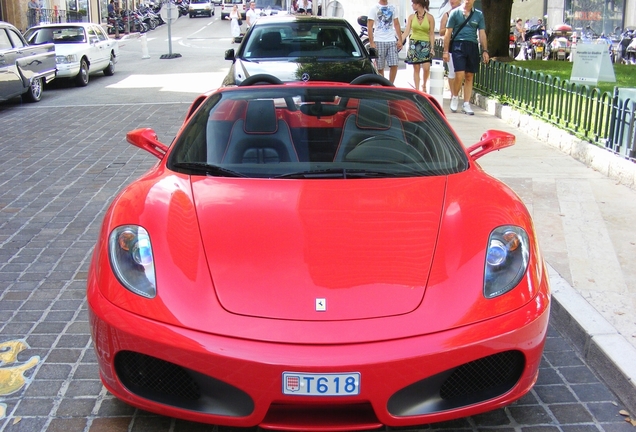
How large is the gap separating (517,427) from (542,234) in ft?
9.09

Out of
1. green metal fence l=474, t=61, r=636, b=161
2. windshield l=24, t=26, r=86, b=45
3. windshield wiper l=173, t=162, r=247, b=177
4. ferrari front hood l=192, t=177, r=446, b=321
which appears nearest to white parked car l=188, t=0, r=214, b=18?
windshield l=24, t=26, r=86, b=45

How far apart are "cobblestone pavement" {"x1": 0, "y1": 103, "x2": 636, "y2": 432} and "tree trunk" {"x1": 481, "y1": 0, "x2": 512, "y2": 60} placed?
412 inches

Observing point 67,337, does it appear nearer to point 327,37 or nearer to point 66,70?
point 327,37

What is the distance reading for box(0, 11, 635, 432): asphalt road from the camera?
3.25 metres

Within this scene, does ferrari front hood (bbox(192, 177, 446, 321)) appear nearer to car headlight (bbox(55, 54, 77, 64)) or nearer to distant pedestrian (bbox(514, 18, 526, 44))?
car headlight (bbox(55, 54, 77, 64))

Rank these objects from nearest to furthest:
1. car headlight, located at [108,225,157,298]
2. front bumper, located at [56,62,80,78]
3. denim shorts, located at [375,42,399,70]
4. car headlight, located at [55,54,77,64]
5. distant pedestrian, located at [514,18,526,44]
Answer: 1. car headlight, located at [108,225,157,298]
2. denim shorts, located at [375,42,399,70]
3. front bumper, located at [56,62,80,78]
4. car headlight, located at [55,54,77,64]
5. distant pedestrian, located at [514,18,526,44]

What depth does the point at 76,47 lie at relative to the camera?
1742 centimetres

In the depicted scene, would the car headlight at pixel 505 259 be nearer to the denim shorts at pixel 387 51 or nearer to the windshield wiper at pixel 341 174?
the windshield wiper at pixel 341 174

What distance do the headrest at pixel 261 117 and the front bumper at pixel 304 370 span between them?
60.0 inches

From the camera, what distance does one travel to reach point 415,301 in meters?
2.88

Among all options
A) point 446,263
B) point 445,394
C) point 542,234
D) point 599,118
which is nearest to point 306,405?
point 445,394

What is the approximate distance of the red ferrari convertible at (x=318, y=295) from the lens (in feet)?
8.90

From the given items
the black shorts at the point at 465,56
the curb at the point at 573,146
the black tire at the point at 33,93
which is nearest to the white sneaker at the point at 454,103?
the black shorts at the point at 465,56

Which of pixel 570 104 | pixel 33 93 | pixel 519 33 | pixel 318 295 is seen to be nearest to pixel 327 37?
pixel 570 104
